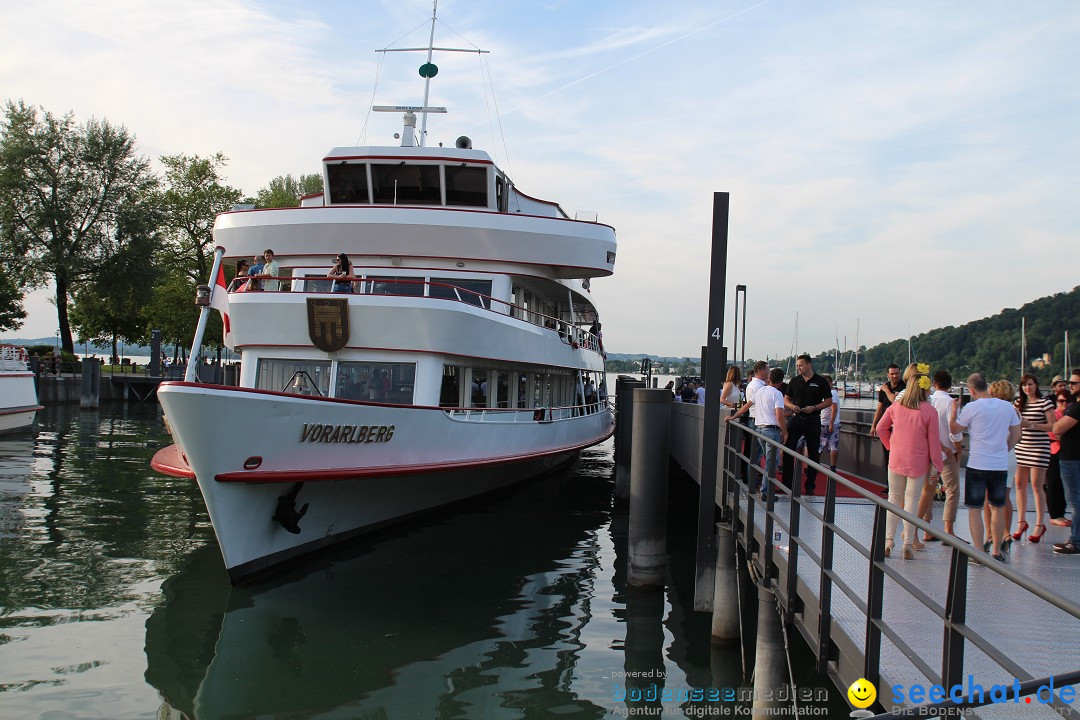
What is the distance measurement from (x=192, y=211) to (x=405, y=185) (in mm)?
39452

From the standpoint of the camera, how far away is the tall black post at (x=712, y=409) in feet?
28.3

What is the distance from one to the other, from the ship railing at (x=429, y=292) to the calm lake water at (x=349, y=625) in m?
3.54

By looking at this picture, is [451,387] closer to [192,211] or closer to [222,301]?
[222,301]

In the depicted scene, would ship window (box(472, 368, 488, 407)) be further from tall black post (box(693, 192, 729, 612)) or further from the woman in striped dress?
the woman in striped dress

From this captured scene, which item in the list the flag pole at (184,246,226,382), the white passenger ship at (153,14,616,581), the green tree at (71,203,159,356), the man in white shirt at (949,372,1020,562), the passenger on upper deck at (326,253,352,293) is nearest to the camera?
the man in white shirt at (949,372,1020,562)

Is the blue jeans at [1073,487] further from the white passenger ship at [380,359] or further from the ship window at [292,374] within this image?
the ship window at [292,374]

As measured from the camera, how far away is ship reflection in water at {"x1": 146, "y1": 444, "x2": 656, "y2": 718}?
7148 millimetres

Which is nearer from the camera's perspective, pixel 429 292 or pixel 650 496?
pixel 650 496

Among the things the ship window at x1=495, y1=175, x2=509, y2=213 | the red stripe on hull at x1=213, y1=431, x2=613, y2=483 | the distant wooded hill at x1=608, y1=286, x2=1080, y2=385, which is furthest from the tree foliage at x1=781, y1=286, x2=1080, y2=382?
the red stripe on hull at x1=213, y1=431, x2=613, y2=483

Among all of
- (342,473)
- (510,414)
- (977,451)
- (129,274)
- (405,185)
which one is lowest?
(342,473)

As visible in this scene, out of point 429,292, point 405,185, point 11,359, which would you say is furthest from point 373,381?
point 11,359

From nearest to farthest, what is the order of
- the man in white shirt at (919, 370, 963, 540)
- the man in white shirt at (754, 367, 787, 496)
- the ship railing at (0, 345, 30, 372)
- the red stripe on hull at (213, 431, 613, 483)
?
the man in white shirt at (919, 370, 963, 540), the man in white shirt at (754, 367, 787, 496), the red stripe on hull at (213, 431, 613, 483), the ship railing at (0, 345, 30, 372)

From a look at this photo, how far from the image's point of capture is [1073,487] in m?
7.34

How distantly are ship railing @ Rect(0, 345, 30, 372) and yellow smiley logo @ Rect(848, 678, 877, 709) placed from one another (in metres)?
28.4
